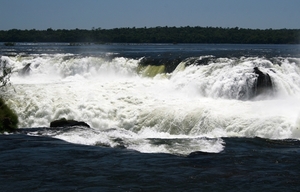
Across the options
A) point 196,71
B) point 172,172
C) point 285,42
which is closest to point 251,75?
point 196,71

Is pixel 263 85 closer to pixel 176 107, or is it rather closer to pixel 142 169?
pixel 176 107

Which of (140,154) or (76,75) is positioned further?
(76,75)

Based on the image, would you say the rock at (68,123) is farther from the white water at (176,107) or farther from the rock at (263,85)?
the rock at (263,85)

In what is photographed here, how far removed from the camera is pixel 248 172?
1140cm

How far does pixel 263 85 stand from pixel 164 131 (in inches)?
235

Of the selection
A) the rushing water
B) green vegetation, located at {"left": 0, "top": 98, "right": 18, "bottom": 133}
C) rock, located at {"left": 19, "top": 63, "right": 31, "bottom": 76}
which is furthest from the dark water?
rock, located at {"left": 19, "top": 63, "right": 31, "bottom": 76}

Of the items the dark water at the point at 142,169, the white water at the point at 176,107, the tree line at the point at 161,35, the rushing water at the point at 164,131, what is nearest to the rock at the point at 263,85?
the rushing water at the point at 164,131

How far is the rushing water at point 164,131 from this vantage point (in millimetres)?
11039

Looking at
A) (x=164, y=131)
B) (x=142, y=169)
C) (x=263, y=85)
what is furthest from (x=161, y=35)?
(x=142, y=169)

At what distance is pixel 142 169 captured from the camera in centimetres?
1166

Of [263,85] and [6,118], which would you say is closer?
[6,118]

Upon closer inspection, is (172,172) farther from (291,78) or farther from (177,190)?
(291,78)

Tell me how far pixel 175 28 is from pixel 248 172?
343ft

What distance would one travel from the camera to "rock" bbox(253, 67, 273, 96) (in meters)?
21.6
